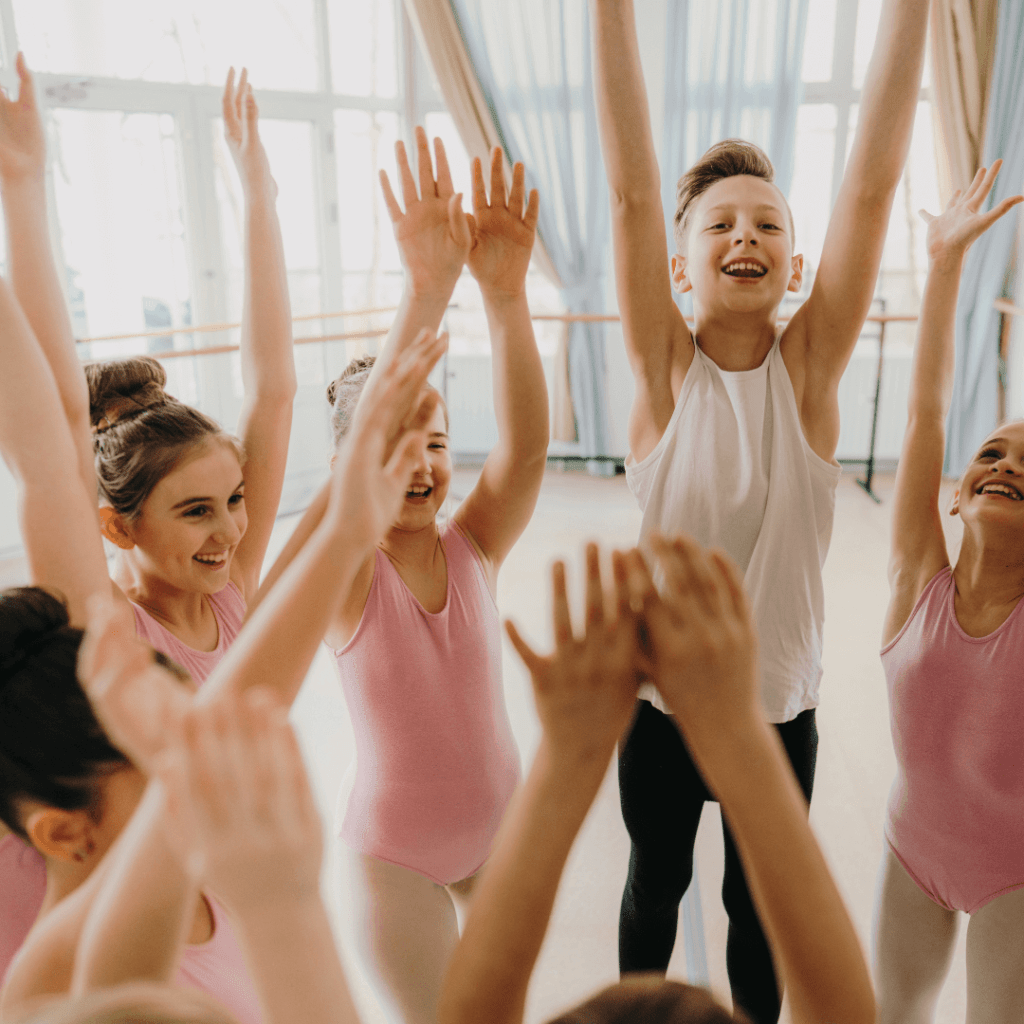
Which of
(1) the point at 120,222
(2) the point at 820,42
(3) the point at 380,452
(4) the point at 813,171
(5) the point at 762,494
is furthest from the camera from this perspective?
(4) the point at 813,171

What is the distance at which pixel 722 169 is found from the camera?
1234 millimetres

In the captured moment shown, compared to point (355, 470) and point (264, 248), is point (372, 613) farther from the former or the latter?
point (264, 248)

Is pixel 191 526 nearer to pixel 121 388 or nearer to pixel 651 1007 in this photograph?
pixel 121 388

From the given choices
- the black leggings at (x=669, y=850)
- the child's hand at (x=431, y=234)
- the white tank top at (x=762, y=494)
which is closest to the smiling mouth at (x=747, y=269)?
the white tank top at (x=762, y=494)

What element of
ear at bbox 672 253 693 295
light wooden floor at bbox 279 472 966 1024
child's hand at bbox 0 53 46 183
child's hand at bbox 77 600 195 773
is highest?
child's hand at bbox 0 53 46 183

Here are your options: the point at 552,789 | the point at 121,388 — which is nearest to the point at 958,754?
the point at 552,789

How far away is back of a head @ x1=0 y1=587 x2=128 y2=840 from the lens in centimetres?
73

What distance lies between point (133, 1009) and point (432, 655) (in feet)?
2.06

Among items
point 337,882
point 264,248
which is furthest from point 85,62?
point 337,882

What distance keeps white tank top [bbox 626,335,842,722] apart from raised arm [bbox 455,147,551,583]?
184 millimetres

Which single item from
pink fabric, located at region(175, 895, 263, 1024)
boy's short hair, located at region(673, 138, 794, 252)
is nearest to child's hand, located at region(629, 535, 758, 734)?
pink fabric, located at region(175, 895, 263, 1024)

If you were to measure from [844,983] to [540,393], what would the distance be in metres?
0.77

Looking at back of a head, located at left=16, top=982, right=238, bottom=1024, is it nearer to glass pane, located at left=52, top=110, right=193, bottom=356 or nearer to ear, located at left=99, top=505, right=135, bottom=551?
ear, located at left=99, top=505, right=135, bottom=551

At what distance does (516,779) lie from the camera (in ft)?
3.80
